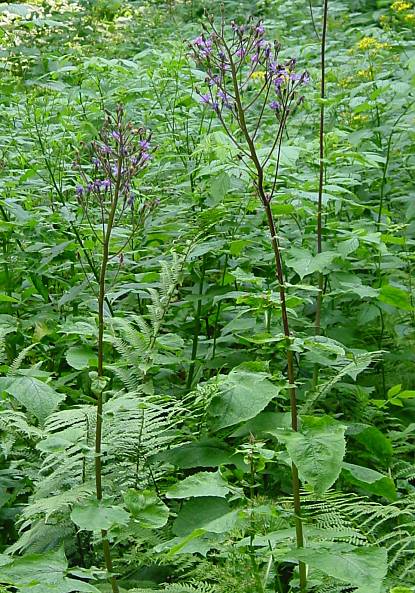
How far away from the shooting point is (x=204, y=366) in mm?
2779

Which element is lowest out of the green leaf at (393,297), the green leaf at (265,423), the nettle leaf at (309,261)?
the green leaf at (265,423)

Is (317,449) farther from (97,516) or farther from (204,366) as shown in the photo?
(204,366)

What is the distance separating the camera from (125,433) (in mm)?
2156

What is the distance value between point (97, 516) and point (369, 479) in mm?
693

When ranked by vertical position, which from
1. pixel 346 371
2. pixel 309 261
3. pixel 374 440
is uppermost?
pixel 309 261

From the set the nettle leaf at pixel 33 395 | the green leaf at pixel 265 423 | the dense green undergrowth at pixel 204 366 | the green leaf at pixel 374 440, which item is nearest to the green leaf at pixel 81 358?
the dense green undergrowth at pixel 204 366

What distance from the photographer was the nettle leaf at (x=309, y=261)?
258 cm

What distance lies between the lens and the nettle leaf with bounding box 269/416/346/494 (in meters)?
1.53

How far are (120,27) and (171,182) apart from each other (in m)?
5.98

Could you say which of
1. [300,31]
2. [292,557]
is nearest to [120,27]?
[300,31]

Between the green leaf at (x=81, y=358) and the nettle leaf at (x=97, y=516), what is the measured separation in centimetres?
68

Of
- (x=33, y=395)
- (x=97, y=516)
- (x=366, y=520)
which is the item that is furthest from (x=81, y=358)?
(x=366, y=520)

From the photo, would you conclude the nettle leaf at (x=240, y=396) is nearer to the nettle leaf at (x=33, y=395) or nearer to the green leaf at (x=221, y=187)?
the nettle leaf at (x=33, y=395)

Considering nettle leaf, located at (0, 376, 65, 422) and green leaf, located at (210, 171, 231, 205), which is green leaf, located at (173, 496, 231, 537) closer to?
nettle leaf, located at (0, 376, 65, 422)
